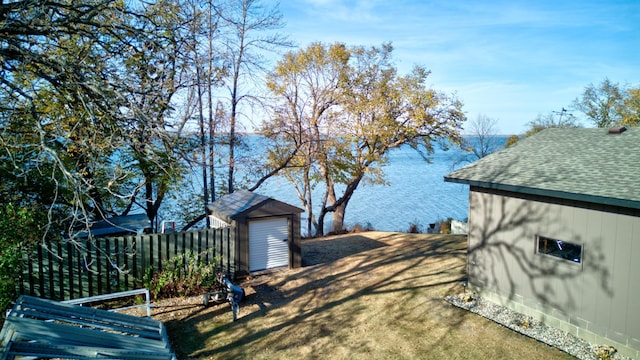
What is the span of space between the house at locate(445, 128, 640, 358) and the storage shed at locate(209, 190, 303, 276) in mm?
4706

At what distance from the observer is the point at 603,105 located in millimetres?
32375

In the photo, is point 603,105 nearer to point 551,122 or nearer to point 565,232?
point 551,122

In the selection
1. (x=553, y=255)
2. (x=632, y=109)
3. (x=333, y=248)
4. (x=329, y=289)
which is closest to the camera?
(x=553, y=255)

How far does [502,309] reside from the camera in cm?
854

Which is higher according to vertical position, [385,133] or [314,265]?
[385,133]

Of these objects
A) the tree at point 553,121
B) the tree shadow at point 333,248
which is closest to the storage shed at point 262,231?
the tree shadow at point 333,248

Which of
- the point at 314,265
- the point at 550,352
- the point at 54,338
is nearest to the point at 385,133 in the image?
the point at 314,265

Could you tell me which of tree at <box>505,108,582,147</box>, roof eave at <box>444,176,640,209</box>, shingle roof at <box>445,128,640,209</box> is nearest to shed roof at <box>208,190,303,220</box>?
shingle roof at <box>445,128,640,209</box>

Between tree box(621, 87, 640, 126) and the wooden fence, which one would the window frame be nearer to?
the wooden fence

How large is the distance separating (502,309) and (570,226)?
7.99ft

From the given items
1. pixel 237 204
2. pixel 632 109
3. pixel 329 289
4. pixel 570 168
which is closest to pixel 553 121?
pixel 632 109

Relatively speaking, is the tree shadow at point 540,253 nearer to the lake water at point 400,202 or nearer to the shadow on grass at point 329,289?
the shadow on grass at point 329,289

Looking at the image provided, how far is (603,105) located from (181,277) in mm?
36590

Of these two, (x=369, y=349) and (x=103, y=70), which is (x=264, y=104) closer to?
(x=103, y=70)
